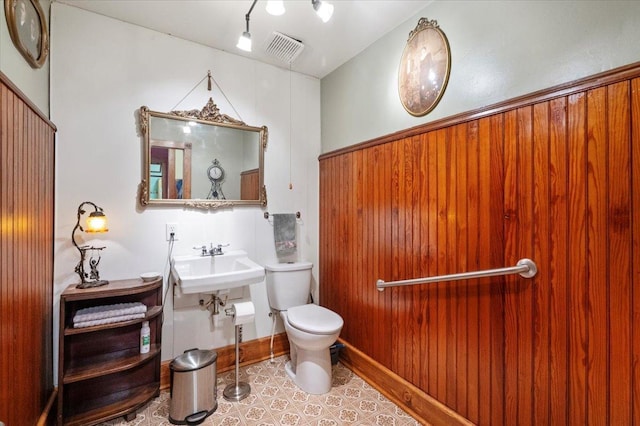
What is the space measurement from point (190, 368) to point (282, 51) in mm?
2423

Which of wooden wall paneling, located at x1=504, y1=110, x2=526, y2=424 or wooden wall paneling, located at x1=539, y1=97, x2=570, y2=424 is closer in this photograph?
wooden wall paneling, located at x1=539, y1=97, x2=570, y2=424

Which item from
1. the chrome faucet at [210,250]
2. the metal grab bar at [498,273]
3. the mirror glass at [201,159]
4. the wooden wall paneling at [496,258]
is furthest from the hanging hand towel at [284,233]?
the wooden wall paneling at [496,258]

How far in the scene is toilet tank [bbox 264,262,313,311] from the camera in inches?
96.1

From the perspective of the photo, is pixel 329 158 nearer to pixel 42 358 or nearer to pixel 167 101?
pixel 167 101

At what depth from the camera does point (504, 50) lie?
145cm

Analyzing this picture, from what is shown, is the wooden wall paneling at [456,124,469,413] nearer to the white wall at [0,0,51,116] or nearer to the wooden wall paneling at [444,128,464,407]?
the wooden wall paneling at [444,128,464,407]

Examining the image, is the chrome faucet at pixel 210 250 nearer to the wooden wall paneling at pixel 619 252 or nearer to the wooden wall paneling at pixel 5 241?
the wooden wall paneling at pixel 5 241

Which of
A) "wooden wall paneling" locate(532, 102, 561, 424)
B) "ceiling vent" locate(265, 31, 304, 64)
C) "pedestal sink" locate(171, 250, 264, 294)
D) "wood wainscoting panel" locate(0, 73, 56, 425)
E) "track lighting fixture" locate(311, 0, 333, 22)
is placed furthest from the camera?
"ceiling vent" locate(265, 31, 304, 64)

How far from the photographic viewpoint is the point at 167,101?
2154 mm

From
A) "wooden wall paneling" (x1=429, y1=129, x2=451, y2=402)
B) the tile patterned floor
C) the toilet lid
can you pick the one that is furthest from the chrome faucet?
"wooden wall paneling" (x1=429, y1=129, x2=451, y2=402)

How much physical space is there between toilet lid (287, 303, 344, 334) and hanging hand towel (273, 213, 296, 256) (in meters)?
0.54

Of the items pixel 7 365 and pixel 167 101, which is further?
pixel 167 101

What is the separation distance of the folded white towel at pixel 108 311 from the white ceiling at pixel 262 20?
1.96 meters

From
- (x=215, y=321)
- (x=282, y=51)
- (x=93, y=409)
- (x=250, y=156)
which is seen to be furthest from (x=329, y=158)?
(x=93, y=409)
